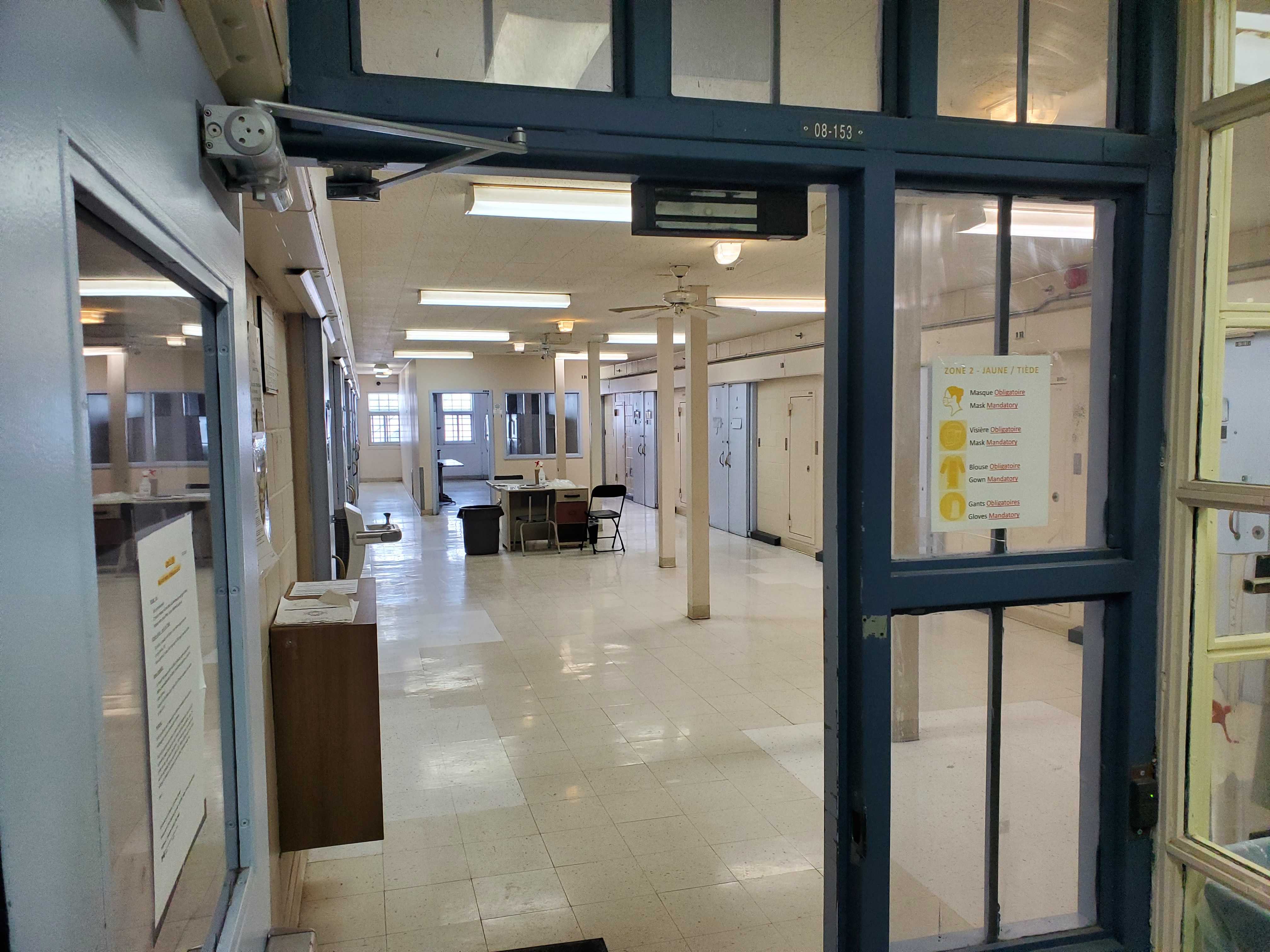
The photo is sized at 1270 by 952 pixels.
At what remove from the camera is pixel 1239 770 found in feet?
5.59

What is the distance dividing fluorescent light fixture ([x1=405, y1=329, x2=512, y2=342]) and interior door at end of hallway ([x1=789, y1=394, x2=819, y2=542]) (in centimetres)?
410

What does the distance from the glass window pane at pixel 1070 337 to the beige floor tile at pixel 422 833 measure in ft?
8.83

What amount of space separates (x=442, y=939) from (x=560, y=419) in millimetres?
10731

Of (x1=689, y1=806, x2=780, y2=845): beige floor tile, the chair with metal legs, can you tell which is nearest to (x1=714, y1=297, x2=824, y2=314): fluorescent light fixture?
the chair with metal legs

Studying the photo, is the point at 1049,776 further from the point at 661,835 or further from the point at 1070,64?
the point at 661,835

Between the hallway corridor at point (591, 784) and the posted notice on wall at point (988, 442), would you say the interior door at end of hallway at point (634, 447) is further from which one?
the posted notice on wall at point (988, 442)

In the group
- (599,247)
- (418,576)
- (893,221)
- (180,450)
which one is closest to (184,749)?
(180,450)

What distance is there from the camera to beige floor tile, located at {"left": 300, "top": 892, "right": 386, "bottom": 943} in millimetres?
2791

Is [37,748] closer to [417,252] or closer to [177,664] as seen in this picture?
[177,664]

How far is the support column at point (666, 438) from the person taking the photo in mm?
8711

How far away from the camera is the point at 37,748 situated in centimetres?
59

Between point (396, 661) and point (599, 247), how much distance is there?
3.32 m

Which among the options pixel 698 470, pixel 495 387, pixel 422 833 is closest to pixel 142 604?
pixel 422 833

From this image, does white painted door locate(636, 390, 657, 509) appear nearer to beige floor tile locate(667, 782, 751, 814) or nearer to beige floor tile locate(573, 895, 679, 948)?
beige floor tile locate(667, 782, 751, 814)
